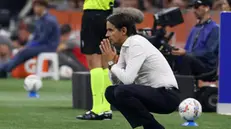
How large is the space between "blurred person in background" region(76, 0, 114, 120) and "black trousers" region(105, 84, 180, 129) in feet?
6.63

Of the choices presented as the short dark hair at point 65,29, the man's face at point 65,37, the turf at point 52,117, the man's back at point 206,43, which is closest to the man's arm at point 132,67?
the turf at point 52,117

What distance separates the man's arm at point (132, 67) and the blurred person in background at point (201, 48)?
4020mm

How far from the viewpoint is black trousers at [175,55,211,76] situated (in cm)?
1230

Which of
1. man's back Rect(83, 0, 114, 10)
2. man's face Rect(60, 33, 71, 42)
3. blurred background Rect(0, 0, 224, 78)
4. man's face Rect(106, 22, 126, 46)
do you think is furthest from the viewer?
man's face Rect(60, 33, 71, 42)

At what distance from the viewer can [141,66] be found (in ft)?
26.9

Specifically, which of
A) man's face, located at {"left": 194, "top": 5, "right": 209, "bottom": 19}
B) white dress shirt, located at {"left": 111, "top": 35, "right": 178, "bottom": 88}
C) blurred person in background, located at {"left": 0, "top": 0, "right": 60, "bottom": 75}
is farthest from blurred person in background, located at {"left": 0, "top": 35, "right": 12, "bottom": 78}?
white dress shirt, located at {"left": 111, "top": 35, "right": 178, "bottom": 88}

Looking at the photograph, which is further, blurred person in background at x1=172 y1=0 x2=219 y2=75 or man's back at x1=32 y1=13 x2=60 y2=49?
man's back at x1=32 y1=13 x2=60 y2=49

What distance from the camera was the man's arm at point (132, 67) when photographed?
810cm

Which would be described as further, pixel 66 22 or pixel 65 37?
pixel 66 22

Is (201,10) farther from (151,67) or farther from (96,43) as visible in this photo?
(151,67)

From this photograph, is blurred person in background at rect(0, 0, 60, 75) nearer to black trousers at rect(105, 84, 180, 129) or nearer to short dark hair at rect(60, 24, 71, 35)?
short dark hair at rect(60, 24, 71, 35)

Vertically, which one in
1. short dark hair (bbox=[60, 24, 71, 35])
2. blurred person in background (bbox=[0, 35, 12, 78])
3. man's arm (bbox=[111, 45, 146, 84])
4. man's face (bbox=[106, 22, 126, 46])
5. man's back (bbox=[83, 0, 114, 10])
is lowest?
blurred person in background (bbox=[0, 35, 12, 78])

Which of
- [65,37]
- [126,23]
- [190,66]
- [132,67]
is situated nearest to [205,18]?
[190,66]

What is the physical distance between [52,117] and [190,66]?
263 centimetres
